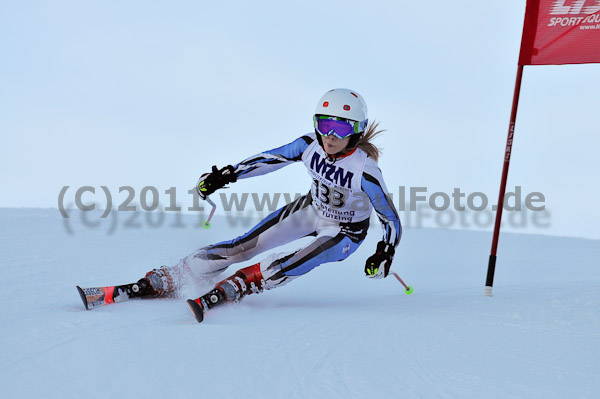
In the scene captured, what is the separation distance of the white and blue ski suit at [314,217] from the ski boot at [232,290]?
7 cm

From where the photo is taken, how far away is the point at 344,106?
3889 mm

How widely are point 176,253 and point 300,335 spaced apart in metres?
2.97

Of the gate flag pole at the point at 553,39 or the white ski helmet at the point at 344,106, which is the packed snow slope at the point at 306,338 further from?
the white ski helmet at the point at 344,106

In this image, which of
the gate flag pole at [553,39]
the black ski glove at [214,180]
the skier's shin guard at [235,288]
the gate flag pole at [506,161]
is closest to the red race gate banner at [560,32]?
the gate flag pole at [553,39]

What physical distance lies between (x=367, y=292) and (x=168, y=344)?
209 cm

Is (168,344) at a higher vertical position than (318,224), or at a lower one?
lower

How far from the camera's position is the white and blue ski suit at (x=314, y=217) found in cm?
394

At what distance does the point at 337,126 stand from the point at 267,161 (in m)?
0.71

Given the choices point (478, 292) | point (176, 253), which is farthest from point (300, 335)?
point (176, 253)

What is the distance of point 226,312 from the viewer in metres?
3.62

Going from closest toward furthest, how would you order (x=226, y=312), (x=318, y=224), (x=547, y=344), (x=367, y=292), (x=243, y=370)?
(x=243, y=370) < (x=547, y=344) < (x=226, y=312) < (x=318, y=224) < (x=367, y=292)

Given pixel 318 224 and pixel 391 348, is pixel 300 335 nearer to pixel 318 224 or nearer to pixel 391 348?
pixel 391 348

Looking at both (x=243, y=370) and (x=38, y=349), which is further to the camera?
(x=38, y=349)

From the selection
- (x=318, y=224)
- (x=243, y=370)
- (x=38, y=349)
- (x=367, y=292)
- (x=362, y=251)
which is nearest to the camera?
(x=243, y=370)
